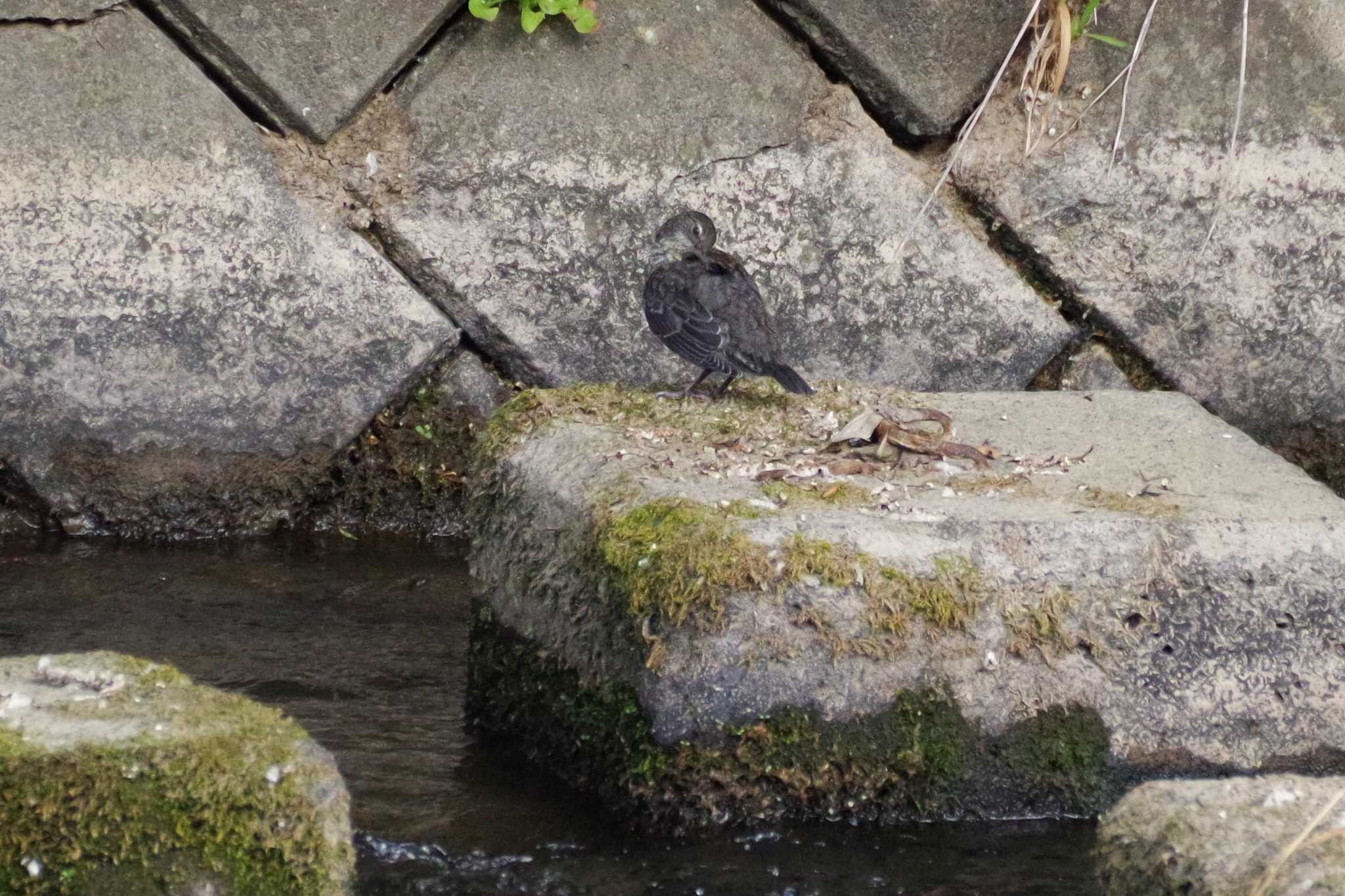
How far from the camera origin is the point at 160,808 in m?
2.14

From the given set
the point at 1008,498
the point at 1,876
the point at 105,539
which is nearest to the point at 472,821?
the point at 1,876

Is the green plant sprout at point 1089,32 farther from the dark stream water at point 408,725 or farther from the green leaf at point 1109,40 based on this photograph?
the dark stream water at point 408,725

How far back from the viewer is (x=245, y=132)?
4.65 m

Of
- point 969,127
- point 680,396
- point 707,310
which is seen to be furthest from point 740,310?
point 969,127

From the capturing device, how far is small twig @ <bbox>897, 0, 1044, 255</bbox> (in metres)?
4.57

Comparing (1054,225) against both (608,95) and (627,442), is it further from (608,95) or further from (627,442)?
(627,442)

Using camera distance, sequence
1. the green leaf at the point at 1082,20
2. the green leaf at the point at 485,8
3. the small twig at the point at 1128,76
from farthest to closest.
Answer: the green leaf at the point at 1082,20, the small twig at the point at 1128,76, the green leaf at the point at 485,8

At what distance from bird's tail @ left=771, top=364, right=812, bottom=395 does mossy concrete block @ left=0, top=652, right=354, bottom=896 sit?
6.52 ft

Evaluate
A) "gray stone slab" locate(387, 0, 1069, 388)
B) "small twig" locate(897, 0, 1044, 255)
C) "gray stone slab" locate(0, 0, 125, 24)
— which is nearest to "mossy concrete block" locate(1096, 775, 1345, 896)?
"small twig" locate(897, 0, 1044, 255)

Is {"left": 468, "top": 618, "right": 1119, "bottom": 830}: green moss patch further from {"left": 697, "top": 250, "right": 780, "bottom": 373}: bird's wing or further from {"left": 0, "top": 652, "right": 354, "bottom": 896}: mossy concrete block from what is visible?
{"left": 697, "top": 250, "right": 780, "bottom": 373}: bird's wing

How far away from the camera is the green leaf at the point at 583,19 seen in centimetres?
467

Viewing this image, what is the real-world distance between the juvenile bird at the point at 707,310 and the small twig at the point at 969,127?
72 centimetres

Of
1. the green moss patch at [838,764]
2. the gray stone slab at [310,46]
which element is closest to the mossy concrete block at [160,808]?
the green moss patch at [838,764]

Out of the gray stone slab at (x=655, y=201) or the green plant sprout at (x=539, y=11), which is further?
the gray stone slab at (x=655, y=201)
